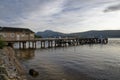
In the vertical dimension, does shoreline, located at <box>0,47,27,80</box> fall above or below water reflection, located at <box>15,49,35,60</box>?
above

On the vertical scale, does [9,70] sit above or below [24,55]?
above

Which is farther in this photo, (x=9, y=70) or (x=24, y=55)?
(x=24, y=55)

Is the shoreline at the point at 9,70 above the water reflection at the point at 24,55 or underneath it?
above

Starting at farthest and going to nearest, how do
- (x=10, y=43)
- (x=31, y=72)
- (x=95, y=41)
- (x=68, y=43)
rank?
1. (x=95, y=41)
2. (x=68, y=43)
3. (x=10, y=43)
4. (x=31, y=72)

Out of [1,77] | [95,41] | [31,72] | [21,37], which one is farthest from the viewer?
[95,41]

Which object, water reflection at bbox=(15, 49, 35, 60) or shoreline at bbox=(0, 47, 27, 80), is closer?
shoreline at bbox=(0, 47, 27, 80)

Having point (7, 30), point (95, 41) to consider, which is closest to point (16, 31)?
point (7, 30)

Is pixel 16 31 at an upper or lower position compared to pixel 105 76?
upper

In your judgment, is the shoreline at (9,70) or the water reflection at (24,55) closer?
the shoreline at (9,70)

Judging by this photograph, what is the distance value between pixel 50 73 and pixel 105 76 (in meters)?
7.63

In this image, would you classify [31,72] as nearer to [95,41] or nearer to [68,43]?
[68,43]

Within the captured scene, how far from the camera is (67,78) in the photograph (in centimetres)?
2364

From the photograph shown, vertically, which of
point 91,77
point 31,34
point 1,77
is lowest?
point 91,77

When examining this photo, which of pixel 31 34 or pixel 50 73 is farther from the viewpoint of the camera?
pixel 31 34
